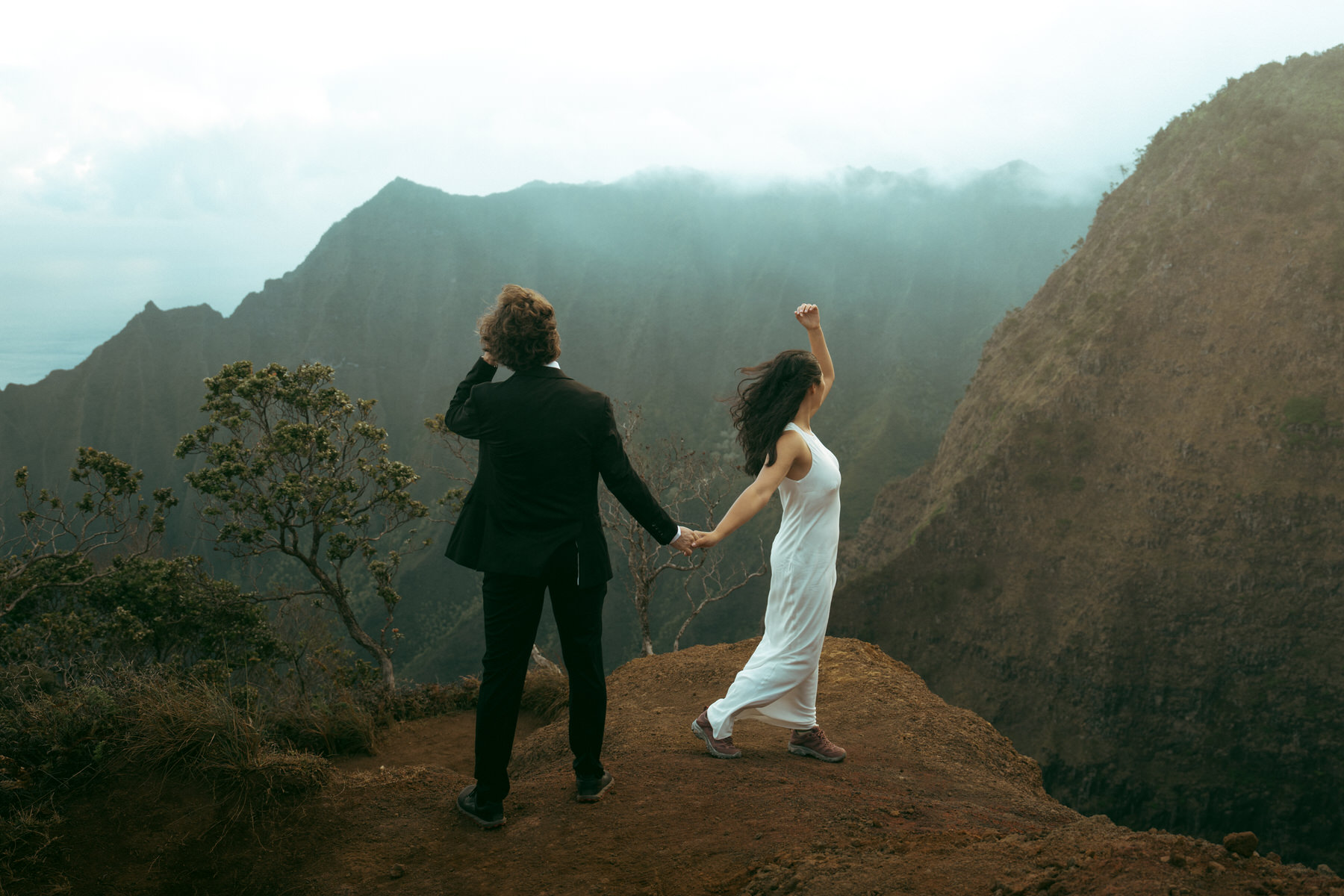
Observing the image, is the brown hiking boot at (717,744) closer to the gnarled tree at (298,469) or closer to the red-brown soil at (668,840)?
the red-brown soil at (668,840)

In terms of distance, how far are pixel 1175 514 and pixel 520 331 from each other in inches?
1017

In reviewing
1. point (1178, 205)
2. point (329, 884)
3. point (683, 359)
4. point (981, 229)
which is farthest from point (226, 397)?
point (981, 229)

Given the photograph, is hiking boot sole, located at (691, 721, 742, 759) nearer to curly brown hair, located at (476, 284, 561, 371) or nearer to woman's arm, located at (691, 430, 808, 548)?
woman's arm, located at (691, 430, 808, 548)

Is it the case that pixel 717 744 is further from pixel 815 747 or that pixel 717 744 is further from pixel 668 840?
pixel 668 840

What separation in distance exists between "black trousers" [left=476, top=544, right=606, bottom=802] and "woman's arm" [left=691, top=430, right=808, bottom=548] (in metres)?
0.60

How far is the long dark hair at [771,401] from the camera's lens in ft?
11.7

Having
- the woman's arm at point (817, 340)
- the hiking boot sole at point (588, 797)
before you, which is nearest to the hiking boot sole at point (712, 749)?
the hiking boot sole at point (588, 797)

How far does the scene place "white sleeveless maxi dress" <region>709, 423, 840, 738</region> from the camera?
144 inches

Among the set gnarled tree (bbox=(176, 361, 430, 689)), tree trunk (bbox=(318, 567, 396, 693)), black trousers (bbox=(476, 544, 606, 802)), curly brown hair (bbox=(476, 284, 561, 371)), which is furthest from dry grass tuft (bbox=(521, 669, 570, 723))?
curly brown hair (bbox=(476, 284, 561, 371))

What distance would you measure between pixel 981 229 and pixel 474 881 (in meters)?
85.3

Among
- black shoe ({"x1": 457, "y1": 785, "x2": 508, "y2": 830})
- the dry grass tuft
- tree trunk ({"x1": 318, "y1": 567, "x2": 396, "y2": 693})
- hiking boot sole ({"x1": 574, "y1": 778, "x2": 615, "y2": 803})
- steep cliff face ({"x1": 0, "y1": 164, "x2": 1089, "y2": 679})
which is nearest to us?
black shoe ({"x1": 457, "y1": 785, "x2": 508, "y2": 830})

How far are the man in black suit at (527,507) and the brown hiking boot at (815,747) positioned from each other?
4.73 ft

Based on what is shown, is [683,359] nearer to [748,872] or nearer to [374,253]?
[374,253]

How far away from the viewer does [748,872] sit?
2.75 meters
